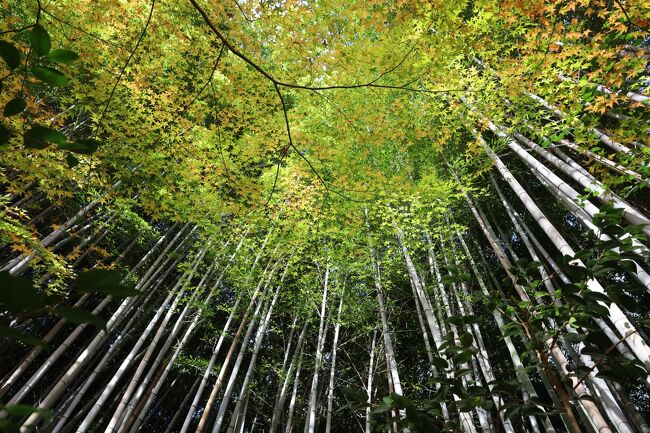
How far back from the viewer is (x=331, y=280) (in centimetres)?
677

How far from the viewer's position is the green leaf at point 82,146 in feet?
2.56

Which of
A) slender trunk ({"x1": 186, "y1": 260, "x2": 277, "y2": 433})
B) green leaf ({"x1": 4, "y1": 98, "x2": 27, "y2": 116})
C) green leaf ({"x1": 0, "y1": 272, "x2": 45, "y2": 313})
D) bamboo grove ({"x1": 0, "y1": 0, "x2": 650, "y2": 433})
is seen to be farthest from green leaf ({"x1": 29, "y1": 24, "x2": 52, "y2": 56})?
slender trunk ({"x1": 186, "y1": 260, "x2": 277, "y2": 433})

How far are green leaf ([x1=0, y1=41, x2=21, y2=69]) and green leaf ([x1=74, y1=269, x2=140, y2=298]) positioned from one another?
1.84ft

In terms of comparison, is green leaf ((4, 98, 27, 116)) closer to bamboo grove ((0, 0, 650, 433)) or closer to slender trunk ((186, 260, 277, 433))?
bamboo grove ((0, 0, 650, 433))

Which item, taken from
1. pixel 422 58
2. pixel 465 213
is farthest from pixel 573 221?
pixel 422 58

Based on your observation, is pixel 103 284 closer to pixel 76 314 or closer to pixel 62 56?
pixel 76 314

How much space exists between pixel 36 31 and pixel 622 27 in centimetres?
330

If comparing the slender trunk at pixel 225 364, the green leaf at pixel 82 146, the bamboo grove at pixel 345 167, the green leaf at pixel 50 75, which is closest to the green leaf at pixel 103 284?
the bamboo grove at pixel 345 167

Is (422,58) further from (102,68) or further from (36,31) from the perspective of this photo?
(102,68)

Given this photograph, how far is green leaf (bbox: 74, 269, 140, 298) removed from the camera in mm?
490

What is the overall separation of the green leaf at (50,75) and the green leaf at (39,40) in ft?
0.13

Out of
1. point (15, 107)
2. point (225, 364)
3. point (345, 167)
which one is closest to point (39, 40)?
point (15, 107)

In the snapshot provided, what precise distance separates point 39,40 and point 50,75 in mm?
90

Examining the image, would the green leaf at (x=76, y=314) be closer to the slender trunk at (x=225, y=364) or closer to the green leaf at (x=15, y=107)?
the green leaf at (x=15, y=107)
